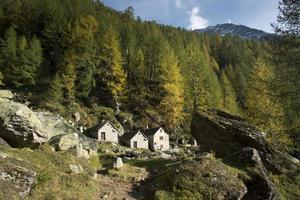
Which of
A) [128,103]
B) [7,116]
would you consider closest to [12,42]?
[128,103]

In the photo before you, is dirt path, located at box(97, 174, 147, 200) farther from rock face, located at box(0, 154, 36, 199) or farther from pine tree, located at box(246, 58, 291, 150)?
pine tree, located at box(246, 58, 291, 150)

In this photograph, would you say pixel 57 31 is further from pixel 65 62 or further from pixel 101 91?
pixel 101 91

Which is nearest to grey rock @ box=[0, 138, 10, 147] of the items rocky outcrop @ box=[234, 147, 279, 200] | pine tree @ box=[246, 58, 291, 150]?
rocky outcrop @ box=[234, 147, 279, 200]

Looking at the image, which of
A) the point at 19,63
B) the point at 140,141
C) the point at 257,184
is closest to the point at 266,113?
the point at 257,184

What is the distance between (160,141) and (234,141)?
32526 millimetres

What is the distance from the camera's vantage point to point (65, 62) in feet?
191

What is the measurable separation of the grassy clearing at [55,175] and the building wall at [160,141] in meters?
37.5

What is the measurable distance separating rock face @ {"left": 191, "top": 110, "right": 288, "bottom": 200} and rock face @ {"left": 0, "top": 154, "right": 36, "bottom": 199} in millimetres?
10337

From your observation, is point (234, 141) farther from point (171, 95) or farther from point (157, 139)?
point (171, 95)

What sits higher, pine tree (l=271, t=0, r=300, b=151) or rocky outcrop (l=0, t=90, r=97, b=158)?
pine tree (l=271, t=0, r=300, b=151)

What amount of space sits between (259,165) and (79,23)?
5379cm

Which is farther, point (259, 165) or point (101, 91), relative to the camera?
point (101, 91)

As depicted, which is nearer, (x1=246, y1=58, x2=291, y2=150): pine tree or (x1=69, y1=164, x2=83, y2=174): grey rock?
(x1=69, y1=164, x2=83, y2=174): grey rock

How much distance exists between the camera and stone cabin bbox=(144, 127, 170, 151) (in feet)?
182
